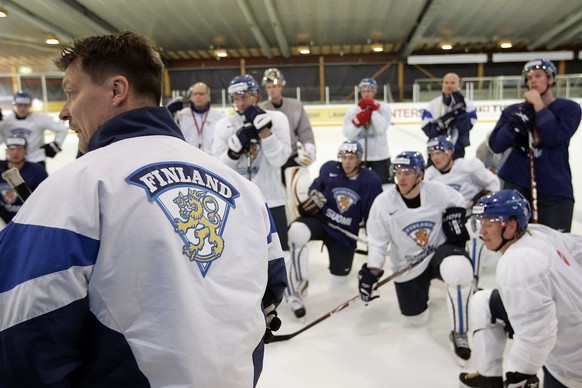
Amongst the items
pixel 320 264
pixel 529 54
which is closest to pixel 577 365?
pixel 320 264

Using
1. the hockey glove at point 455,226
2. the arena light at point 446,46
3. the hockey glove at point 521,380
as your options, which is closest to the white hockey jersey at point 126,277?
the hockey glove at point 521,380

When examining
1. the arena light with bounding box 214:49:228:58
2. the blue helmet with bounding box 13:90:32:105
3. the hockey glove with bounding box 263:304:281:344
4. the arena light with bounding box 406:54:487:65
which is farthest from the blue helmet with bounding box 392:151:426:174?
the arena light with bounding box 406:54:487:65

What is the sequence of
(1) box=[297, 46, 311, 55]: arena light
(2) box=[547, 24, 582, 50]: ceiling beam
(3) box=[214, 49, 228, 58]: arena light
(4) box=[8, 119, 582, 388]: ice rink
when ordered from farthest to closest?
1. (3) box=[214, 49, 228, 58]: arena light
2. (1) box=[297, 46, 311, 55]: arena light
3. (2) box=[547, 24, 582, 50]: ceiling beam
4. (4) box=[8, 119, 582, 388]: ice rink

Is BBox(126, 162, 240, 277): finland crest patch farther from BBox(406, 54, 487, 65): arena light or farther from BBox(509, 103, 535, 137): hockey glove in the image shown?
BBox(406, 54, 487, 65): arena light

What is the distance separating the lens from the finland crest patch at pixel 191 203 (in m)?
0.73

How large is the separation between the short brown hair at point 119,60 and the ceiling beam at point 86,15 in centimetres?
811

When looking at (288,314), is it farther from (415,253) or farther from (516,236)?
(516,236)

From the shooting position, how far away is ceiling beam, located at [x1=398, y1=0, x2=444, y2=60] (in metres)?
10.2

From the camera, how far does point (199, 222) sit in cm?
76

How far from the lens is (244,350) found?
2.63ft

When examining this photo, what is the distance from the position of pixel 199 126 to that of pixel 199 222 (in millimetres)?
3342

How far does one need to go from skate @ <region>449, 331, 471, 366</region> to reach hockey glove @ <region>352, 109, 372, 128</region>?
2.42m

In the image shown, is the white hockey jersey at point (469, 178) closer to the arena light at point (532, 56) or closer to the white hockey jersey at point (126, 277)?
the white hockey jersey at point (126, 277)

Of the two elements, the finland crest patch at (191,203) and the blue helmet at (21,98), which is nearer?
the finland crest patch at (191,203)
